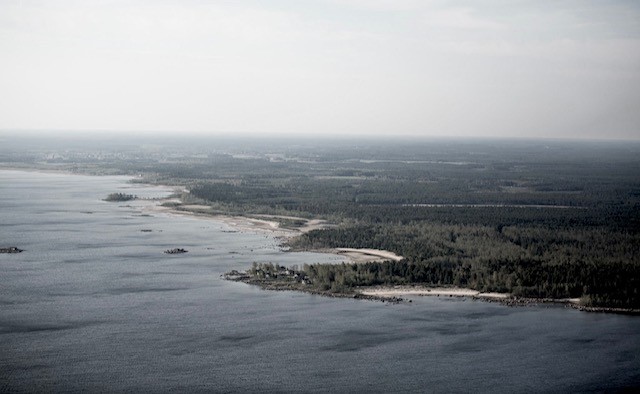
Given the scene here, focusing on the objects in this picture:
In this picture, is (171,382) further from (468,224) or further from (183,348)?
(468,224)

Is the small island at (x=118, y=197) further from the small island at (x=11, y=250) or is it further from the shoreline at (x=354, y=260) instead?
the small island at (x=11, y=250)

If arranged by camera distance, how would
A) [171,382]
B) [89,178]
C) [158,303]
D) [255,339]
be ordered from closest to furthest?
[171,382]
[255,339]
[158,303]
[89,178]

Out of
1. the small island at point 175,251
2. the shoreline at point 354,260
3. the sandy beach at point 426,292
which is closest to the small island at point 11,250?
the small island at point 175,251

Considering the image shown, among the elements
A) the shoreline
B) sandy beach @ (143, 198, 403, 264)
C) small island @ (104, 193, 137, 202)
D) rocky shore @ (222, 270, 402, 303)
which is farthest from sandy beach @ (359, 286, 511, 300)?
small island @ (104, 193, 137, 202)

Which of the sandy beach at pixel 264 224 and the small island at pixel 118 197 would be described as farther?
the small island at pixel 118 197

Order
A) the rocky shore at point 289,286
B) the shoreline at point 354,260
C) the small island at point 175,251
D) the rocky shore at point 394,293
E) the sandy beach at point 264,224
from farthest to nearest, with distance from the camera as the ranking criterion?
the sandy beach at point 264,224
the small island at point 175,251
the rocky shore at point 289,286
the shoreline at point 354,260
the rocky shore at point 394,293

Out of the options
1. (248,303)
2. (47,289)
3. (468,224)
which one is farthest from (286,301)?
(468,224)

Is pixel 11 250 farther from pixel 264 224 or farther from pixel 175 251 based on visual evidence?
pixel 264 224

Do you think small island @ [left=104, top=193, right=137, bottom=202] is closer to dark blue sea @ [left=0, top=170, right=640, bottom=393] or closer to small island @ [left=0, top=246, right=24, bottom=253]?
small island @ [left=0, top=246, right=24, bottom=253]

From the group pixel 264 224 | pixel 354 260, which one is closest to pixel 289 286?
pixel 354 260
